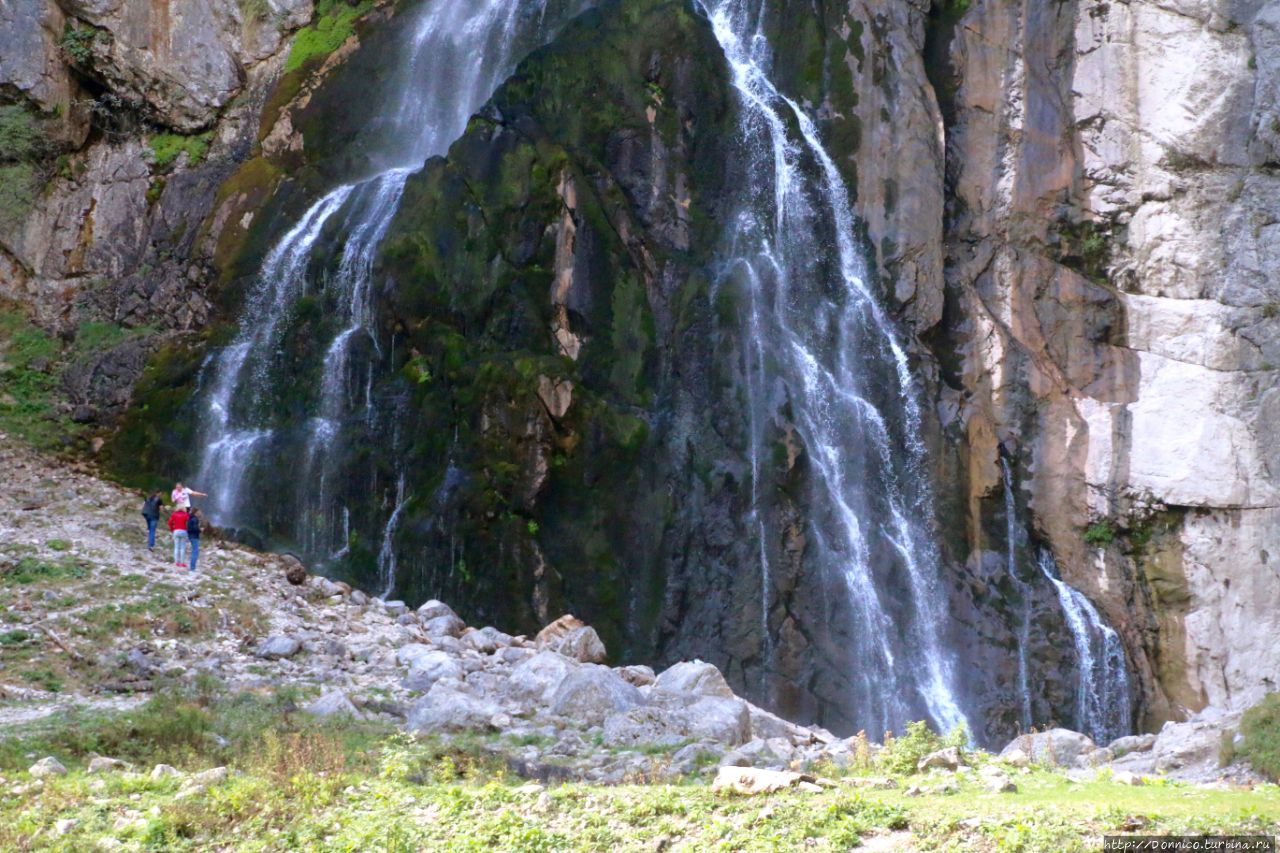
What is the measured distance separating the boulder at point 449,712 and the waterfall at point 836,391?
28.6 ft

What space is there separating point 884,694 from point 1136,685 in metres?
5.69

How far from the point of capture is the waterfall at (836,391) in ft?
71.1

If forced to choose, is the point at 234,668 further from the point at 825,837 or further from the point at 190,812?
the point at 825,837

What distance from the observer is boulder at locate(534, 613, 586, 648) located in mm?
18344

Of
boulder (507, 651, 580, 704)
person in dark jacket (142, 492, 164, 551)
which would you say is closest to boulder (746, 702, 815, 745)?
boulder (507, 651, 580, 704)

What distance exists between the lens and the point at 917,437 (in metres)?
23.9

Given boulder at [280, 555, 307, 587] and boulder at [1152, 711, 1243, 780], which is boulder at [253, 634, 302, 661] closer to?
boulder at [280, 555, 307, 587]

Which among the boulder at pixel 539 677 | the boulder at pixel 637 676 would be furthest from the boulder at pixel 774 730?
the boulder at pixel 539 677

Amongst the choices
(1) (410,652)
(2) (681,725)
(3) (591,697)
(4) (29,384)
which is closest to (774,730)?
(2) (681,725)

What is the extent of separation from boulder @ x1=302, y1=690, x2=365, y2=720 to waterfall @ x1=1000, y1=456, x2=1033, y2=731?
13.6m

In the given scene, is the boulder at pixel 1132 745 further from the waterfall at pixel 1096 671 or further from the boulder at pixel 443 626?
the boulder at pixel 443 626

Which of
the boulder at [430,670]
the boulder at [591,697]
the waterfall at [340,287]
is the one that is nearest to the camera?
the boulder at [591,697]

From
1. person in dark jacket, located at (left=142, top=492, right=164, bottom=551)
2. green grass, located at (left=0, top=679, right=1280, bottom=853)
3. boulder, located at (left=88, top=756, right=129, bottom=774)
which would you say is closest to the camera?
green grass, located at (left=0, top=679, right=1280, bottom=853)

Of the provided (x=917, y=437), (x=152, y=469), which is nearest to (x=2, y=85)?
(x=152, y=469)
